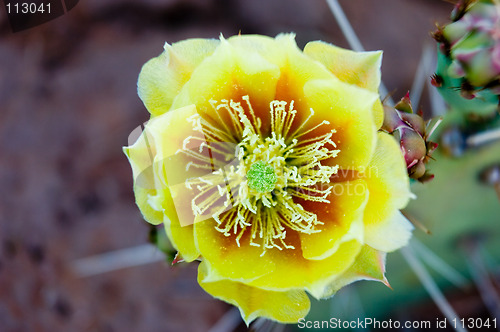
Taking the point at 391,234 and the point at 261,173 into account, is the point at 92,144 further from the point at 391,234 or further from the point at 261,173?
the point at 391,234

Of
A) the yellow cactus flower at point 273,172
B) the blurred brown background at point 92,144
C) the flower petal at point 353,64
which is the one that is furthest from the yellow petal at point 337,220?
the blurred brown background at point 92,144

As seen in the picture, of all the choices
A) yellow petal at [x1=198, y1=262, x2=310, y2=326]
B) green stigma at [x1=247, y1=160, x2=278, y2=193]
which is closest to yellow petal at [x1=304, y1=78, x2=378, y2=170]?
green stigma at [x1=247, y1=160, x2=278, y2=193]

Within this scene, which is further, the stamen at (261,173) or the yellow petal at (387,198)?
the stamen at (261,173)

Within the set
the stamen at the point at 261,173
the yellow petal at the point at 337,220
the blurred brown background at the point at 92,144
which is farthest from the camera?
the blurred brown background at the point at 92,144

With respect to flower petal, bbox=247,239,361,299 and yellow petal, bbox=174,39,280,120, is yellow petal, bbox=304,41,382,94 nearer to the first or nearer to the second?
yellow petal, bbox=174,39,280,120

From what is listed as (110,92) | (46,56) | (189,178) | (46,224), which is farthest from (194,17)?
(189,178)

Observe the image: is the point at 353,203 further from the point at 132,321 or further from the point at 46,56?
the point at 46,56

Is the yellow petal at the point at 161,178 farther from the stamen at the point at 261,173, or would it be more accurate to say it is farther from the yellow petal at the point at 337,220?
the yellow petal at the point at 337,220
